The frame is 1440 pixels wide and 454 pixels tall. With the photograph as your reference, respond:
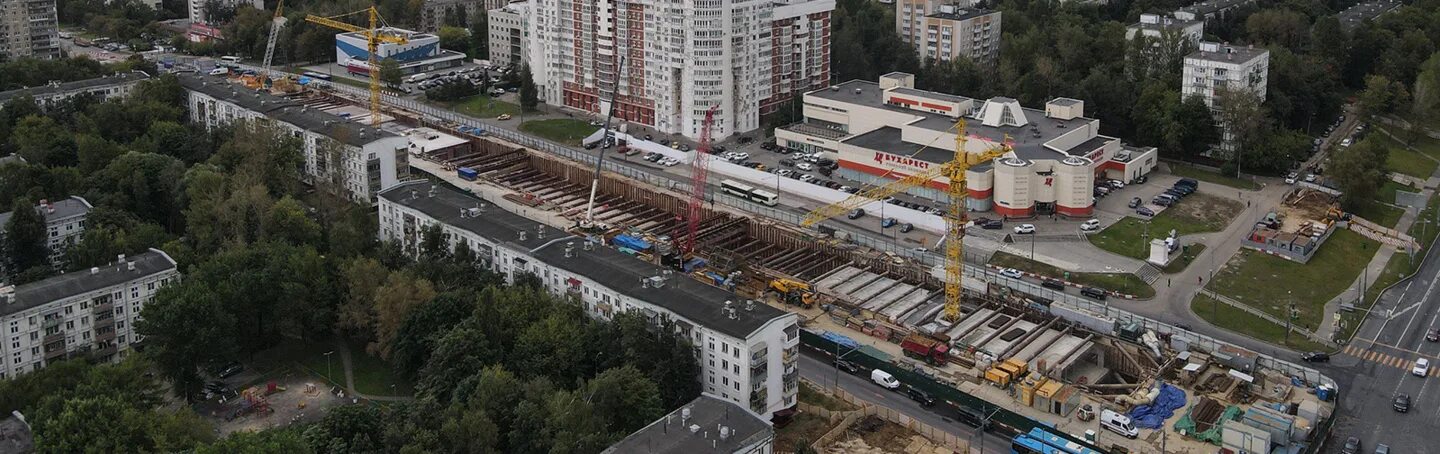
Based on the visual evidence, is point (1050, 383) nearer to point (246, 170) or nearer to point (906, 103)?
point (906, 103)

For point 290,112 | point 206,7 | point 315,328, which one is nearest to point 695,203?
point 315,328

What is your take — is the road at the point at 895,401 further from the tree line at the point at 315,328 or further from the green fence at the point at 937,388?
the tree line at the point at 315,328

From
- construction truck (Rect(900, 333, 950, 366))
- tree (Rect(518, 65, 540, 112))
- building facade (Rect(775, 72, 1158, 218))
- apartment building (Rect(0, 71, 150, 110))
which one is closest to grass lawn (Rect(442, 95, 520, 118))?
tree (Rect(518, 65, 540, 112))

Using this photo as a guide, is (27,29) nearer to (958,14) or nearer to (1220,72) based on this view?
(958,14)

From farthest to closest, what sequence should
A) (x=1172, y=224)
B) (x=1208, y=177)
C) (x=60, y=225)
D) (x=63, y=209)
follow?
(x=1208, y=177), (x=1172, y=224), (x=63, y=209), (x=60, y=225)

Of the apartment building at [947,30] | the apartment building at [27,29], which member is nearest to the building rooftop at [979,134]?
the apartment building at [947,30]

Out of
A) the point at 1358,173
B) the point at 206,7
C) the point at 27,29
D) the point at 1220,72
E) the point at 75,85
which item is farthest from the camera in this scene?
Result: the point at 206,7

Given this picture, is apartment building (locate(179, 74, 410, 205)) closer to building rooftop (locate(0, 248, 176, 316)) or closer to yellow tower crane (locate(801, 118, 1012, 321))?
building rooftop (locate(0, 248, 176, 316))
